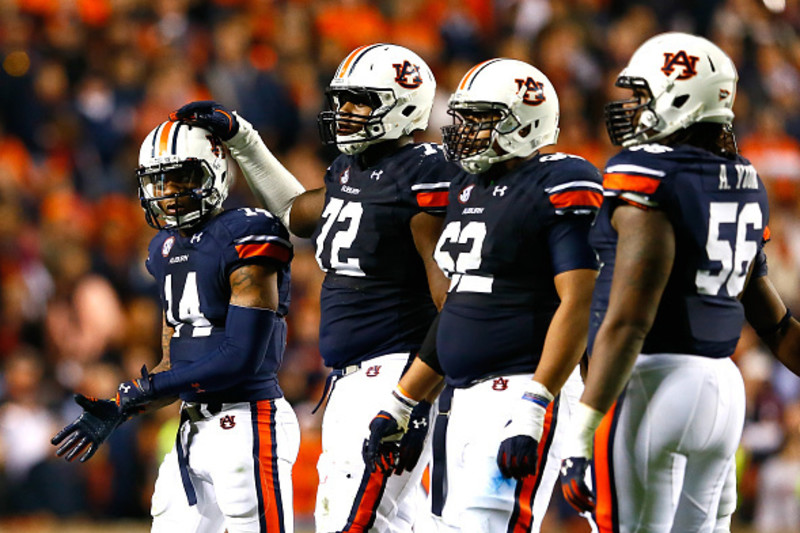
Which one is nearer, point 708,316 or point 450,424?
point 708,316

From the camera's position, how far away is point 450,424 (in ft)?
13.0

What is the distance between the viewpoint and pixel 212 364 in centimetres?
427

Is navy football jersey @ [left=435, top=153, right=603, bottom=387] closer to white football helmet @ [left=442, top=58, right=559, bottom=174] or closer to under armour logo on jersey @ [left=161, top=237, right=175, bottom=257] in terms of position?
white football helmet @ [left=442, top=58, right=559, bottom=174]

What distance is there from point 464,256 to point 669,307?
739 millimetres

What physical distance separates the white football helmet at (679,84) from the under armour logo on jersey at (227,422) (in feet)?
5.66

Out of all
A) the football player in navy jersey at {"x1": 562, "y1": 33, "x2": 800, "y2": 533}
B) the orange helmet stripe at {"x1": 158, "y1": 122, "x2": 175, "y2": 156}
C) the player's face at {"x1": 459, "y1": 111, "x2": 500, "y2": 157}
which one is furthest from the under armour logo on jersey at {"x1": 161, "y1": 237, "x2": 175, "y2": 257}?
the football player in navy jersey at {"x1": 562, "y1": 33, "x2": 800, "y2": 533}

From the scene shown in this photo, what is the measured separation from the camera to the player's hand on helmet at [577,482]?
3355mm

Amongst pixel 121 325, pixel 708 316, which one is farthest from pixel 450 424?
pixel 121 325

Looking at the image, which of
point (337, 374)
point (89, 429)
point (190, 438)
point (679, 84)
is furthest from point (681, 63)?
point (89, 429)

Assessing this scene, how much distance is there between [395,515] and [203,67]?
664 centimetres

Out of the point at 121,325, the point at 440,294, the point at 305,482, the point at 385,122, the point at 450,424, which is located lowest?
the point at 305,482

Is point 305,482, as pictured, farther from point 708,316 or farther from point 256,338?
point 708,316

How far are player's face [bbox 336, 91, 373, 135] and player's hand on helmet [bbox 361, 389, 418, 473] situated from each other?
984 mm

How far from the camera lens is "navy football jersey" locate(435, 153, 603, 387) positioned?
385 centimetres
